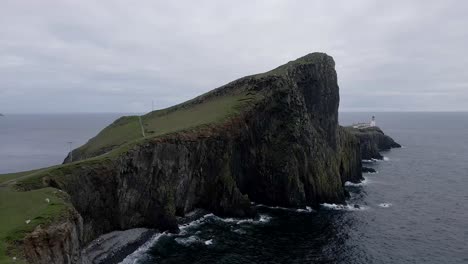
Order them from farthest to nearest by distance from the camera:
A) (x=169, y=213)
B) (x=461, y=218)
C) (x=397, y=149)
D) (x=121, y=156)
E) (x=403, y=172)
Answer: (x=397, y=149), (x=403, y=172), (x=461, y=218), (x=169, y=213), (x=121, y=156)

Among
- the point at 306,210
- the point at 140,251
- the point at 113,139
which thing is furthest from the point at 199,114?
the point at 140,251

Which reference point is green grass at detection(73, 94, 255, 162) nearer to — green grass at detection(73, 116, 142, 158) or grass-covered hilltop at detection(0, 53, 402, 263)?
green grass at detection(73, 116, 142, 158)

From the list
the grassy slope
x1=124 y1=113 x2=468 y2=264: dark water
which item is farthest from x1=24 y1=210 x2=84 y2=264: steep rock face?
x1=124 y1=113 x2=468 y2=264: dark water

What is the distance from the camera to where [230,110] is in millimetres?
85188

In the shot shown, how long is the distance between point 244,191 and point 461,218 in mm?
42784

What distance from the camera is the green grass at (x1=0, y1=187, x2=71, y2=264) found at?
32562mm

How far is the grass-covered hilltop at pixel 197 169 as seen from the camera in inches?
1585

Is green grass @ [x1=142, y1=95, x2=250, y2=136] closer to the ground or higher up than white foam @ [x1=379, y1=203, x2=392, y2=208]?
higher up

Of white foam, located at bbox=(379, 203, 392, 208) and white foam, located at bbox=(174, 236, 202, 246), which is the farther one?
white foam, located at bbox=(379, 203, 392, 208)

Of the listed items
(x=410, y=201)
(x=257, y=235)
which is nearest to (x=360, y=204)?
(x=410, y=201)

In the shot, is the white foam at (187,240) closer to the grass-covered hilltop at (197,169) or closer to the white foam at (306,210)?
the grass-covered hilltop at (197,169)

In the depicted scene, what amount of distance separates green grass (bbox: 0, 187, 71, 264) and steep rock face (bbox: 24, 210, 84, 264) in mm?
809

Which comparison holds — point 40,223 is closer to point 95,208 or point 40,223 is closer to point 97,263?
point 97,263

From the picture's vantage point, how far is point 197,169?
242 feet
